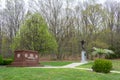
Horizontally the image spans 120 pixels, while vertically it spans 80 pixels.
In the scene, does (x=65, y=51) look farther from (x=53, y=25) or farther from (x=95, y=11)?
(x=95, y=11)

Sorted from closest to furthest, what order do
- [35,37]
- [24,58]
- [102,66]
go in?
[102,66], [24,58], [35,37]

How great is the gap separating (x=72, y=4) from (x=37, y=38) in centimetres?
1324

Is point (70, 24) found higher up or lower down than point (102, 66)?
higher up

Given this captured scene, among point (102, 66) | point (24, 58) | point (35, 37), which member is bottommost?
point (102, 66)

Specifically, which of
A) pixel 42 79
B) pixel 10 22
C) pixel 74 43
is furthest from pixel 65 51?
pixel 42 79

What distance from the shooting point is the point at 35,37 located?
3378cm

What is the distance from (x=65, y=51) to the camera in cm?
4350

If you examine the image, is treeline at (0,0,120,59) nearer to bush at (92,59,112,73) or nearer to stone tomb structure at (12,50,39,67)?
stone tomb structure at (12,50,39,67)

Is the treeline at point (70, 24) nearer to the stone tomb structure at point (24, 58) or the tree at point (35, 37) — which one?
the tree at point (35, 37)

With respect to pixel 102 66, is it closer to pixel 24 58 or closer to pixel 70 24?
pixel 24 58

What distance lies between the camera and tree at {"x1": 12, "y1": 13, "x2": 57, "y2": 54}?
33.4m

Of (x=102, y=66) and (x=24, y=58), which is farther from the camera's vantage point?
(x=24, y=58)

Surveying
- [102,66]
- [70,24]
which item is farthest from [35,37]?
[102,66]

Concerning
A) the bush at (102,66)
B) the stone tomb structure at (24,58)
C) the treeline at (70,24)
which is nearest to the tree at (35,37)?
the treeline at (70,24)
